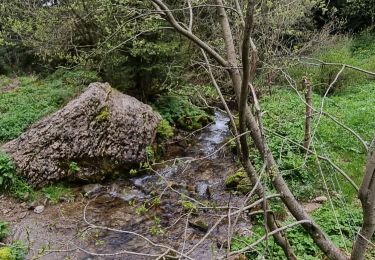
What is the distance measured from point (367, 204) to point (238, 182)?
4.91m

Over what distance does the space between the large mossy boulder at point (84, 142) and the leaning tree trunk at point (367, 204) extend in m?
6.43

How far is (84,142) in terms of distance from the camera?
8.05m

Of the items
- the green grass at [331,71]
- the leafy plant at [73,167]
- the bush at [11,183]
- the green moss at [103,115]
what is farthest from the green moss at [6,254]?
the green grass at [331,71]

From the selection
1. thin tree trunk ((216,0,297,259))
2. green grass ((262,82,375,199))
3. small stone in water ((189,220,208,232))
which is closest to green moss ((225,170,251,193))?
green grass ((262,82,375,199))

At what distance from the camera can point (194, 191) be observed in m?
7.35

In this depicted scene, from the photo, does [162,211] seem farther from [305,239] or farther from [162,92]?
[162,92]

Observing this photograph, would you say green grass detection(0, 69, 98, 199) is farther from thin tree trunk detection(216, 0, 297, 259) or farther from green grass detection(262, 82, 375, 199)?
thin tree trunk detection(216, 0, 297, 259)

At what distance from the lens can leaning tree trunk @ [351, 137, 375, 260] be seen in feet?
7.31

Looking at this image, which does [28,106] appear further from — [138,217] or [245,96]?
[245,96]

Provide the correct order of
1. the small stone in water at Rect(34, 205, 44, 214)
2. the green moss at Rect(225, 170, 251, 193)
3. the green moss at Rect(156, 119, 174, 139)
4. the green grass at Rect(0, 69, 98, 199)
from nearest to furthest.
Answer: the green moss at Rect(225, 170, 251, 193)
the small stone in water at Rect(34, 205, 44, 214)
the green grass at Rect(0, 69, 98, 199)
the green moss at Rect(156, 119, 174, 139)

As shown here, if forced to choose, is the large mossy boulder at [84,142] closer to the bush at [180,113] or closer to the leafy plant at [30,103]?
the leafy plant at [30,103]

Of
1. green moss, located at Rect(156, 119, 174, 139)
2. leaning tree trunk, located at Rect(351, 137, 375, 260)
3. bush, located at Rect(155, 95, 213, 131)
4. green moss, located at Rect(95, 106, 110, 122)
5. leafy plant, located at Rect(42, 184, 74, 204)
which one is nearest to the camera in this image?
leaning tree trunk, located at Rect(351, 137, 375, 260)

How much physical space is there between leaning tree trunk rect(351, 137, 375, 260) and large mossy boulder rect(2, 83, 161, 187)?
6429mm

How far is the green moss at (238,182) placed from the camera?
691 cm
